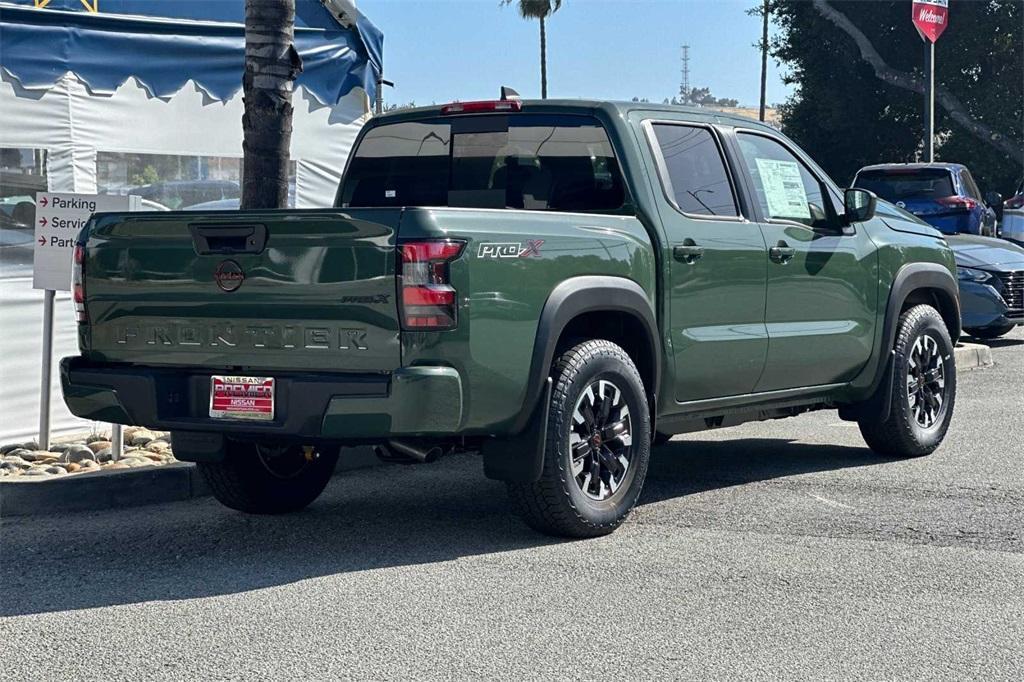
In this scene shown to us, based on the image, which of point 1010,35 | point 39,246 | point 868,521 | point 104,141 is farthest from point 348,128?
point 1010,35

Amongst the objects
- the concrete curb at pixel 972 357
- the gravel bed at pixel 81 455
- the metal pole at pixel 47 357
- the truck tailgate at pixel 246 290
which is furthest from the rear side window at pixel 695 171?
the concrete curb at pixel 972 357

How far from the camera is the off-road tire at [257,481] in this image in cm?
698

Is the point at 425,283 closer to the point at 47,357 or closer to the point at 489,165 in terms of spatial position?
the point at 489,165

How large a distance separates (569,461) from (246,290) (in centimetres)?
150

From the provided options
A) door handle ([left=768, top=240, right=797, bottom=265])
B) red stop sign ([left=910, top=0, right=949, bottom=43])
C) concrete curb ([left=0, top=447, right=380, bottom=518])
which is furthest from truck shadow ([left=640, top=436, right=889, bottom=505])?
red stop sign ([left=910, top=0, right=949, bottom=43])

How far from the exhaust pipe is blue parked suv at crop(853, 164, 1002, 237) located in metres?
14.3

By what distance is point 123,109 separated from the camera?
34.1ft

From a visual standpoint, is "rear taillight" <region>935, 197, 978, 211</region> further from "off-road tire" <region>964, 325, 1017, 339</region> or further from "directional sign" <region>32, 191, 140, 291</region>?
"directional sign" <region>32, 191, 140, 291</region>

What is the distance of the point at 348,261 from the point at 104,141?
516cm

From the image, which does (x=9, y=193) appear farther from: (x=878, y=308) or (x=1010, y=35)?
(x=1010, y=35)

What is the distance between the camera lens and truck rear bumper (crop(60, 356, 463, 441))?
Result: 568 cm

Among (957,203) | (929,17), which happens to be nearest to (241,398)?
(957,203)

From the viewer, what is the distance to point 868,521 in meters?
6.84

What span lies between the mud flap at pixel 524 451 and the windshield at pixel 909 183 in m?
14.4
